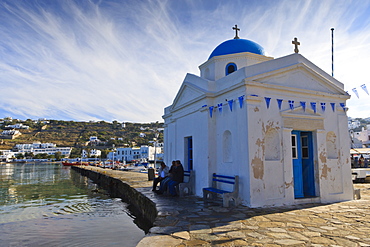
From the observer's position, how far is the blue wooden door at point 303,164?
9.02 meters

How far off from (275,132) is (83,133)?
496 ft

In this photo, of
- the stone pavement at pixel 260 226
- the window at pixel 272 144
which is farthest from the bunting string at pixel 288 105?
the stone pavement at pixel 260 226

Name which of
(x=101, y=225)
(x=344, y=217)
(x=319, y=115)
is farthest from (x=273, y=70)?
(x=101, y=225)

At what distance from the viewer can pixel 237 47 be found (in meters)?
11.3

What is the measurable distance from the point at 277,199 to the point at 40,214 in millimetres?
9807

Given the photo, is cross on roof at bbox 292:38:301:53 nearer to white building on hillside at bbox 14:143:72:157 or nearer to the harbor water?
the harbor water

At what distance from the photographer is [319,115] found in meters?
9.29

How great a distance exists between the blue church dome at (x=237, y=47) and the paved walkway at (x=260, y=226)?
6.36 meters

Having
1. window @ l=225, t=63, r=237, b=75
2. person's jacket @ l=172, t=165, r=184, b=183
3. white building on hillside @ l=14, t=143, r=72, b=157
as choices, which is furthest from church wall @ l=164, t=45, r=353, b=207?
white building on hillside @ l=14, t=143, r=72, b=157

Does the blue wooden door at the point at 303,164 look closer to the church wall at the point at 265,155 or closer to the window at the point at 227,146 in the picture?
the church wall at the point at 265,155

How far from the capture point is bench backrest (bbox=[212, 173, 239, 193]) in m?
7.95

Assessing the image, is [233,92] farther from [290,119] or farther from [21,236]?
[21,236]

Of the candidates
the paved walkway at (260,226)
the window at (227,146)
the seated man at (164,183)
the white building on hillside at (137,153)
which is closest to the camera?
the paved walkway at (260,226)

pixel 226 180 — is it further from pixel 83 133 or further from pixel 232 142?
pixel 83 133
